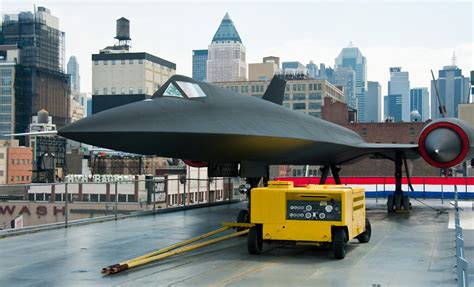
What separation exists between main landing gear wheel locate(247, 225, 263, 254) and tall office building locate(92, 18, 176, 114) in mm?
153019

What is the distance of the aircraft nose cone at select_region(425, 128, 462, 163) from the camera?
1975 cm

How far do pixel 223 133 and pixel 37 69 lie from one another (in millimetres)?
161747

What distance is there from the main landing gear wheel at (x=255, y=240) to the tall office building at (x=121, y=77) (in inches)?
6024

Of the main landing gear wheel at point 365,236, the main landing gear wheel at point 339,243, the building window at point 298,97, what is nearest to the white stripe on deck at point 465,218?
the main landing gear wheel at point 365,236

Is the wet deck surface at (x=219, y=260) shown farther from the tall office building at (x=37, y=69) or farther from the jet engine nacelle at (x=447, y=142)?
the tall office building at (x=37, y=69)

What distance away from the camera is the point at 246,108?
1522 cm

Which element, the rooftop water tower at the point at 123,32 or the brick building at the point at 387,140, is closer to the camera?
the brick building at the point at 387,140

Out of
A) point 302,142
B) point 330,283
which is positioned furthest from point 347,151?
point 330,283

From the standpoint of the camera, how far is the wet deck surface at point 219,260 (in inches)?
→ 368

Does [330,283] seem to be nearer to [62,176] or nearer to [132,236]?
[132,236]

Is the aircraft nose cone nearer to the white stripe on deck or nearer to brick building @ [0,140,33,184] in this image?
the white stripe on deck

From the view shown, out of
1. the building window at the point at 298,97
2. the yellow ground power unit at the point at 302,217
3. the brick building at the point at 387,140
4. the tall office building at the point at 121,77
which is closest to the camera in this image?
the yellow ground power unit at the point at 302,217

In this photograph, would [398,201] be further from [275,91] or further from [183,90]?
[183,90]

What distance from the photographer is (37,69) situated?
16475cm
